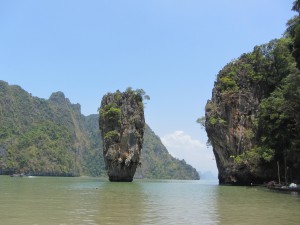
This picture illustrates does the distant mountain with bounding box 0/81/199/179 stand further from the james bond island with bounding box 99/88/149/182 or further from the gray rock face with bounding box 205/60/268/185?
the gray rock face with bounding box 205/60/268/185

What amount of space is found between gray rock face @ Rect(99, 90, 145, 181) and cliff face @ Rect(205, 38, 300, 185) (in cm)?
1295

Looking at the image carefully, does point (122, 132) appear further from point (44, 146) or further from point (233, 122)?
point (44, 146)

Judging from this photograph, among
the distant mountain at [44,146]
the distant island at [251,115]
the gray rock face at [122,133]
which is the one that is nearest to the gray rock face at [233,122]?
the distant island at [251,115]

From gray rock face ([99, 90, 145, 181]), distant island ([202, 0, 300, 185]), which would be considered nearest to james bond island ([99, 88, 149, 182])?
gray rock face ([99, 90, 145, 181])

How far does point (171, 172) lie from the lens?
180875 mm

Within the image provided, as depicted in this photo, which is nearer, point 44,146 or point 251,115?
point 251,115

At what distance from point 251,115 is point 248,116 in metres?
0.39

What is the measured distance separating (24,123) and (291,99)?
137690 millimetres

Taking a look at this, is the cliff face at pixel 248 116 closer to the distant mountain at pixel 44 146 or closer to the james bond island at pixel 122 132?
the james bond island at pixel 122 132

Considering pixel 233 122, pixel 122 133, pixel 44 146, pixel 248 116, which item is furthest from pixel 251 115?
pixel 44 146

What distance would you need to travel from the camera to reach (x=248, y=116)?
4628cm

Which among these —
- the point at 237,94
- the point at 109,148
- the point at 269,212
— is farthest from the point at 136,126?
the point at 269,212

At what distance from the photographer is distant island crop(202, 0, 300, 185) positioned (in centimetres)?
3747

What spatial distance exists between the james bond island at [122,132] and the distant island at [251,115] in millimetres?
12097
